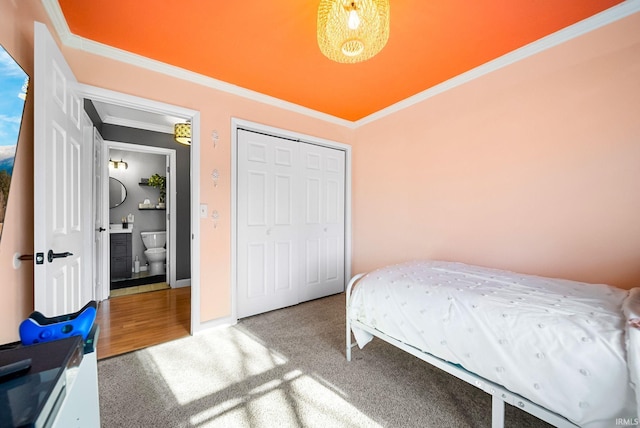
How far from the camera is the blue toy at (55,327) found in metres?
0.91

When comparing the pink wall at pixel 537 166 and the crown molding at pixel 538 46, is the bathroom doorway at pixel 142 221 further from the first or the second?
the crown molding at pixel 538 46

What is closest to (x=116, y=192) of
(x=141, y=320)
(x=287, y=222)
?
(x=141, y=320)

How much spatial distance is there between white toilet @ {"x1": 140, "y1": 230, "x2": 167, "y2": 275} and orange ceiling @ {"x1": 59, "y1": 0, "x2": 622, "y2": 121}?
136 inches

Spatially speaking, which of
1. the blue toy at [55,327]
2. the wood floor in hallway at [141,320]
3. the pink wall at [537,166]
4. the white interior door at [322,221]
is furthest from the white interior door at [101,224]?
Answer: the pink wall at [537,166]

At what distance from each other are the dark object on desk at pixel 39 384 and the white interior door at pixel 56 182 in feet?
2.37

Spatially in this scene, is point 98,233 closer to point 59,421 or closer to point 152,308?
point 152,308

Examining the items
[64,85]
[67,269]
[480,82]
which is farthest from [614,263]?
[64,85]

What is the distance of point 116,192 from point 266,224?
359cm

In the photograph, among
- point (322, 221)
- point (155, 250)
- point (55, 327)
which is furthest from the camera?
point (155, 250)

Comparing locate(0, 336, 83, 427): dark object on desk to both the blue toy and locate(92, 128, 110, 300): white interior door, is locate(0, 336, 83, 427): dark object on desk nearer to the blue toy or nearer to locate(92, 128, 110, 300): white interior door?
the blue toy

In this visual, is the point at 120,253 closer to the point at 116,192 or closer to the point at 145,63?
the point at 116,192

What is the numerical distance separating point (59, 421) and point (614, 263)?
116 inches

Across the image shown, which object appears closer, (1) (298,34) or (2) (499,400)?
(2) (499,400)

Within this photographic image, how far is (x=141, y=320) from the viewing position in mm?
2779
